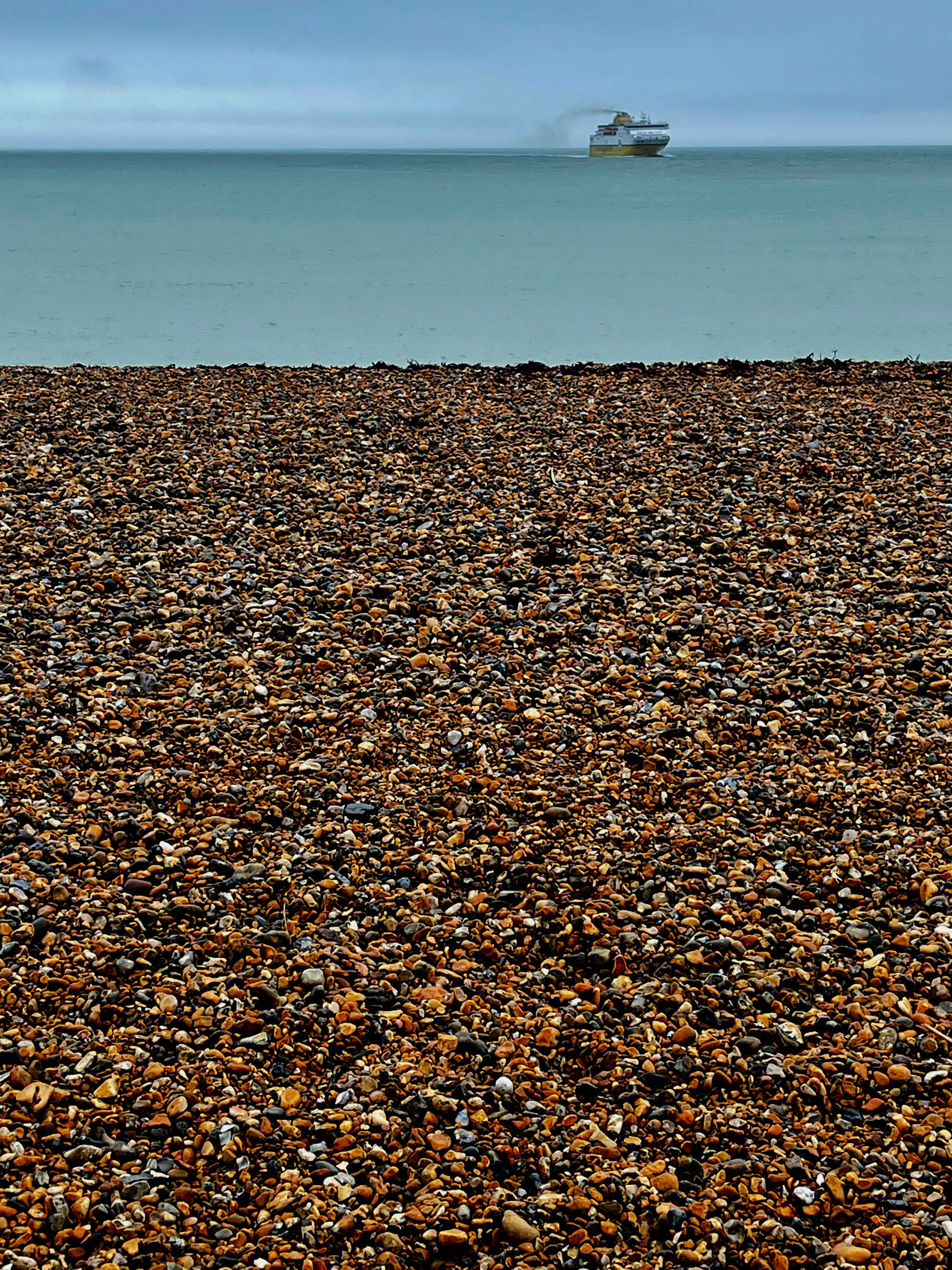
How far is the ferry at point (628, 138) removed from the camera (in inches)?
4267

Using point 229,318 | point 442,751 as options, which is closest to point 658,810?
point 442,751

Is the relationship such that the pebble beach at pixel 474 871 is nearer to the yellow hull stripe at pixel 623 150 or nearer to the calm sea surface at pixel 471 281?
the calm sea surface at pixel 471 281

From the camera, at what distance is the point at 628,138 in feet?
358

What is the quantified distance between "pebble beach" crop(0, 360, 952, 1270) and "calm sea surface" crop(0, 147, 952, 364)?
7.77 meters

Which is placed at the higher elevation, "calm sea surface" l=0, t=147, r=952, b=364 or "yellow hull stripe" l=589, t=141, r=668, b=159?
"yellow hull stripe" l=589, t=141, r=668, b=159

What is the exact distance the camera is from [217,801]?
13.1 feet

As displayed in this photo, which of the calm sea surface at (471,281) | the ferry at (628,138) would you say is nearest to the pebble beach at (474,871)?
the calm sea surface at (471,281)

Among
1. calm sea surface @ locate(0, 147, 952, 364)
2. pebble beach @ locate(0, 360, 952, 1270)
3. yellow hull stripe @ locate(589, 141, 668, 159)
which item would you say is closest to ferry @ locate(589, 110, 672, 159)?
yellow hull stripe @ locate(589, 141, 668, 159)

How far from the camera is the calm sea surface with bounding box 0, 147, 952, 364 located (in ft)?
48.1

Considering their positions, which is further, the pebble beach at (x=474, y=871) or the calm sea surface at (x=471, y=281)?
the calm sea surface at (x=471, y=281)

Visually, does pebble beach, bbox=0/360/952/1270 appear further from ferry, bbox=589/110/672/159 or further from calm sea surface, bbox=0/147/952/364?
ferry, bbox=589/110/672/159

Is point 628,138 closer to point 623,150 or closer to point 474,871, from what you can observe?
point 623,150

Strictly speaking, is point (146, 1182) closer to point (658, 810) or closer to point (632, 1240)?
point (632, 1240)

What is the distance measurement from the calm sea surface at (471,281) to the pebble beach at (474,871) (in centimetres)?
777
